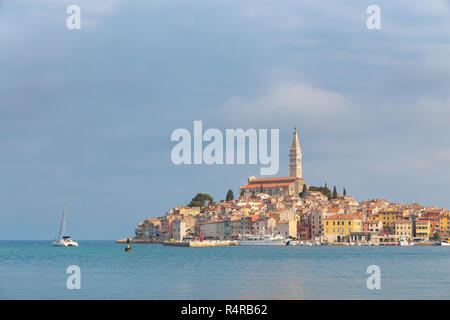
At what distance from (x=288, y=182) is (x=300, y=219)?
24.0 metres

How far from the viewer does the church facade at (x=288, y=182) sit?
111 meters

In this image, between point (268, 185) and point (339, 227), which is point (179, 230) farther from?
point (268, 185)

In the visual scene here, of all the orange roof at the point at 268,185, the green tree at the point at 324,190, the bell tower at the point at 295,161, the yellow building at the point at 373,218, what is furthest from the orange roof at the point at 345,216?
the bell tower at the point at 295,161

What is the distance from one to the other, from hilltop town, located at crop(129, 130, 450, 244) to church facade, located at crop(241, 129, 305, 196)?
20 centimetres

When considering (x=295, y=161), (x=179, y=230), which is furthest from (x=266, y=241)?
(x=295, y=161)

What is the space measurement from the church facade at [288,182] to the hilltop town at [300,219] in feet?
0.65

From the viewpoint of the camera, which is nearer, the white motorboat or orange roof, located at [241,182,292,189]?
the white motorboat

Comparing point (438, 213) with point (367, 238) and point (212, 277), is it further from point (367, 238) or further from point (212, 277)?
point (212, 277)

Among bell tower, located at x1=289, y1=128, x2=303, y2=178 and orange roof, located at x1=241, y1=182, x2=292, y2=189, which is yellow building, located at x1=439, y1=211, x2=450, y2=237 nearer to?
orange roof, located at x1=241, y1=182, x2=292, y2=189

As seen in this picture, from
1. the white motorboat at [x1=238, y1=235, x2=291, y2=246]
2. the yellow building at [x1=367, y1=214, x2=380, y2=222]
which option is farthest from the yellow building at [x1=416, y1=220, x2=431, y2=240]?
the white motorboat at [x1=238, y1=235, x2=291, y2=246]

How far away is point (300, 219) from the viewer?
8912cm

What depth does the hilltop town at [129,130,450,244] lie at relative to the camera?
272ft

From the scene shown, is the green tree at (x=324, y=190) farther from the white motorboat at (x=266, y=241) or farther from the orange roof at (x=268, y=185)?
the white motorboat at (x=266, y=241)
